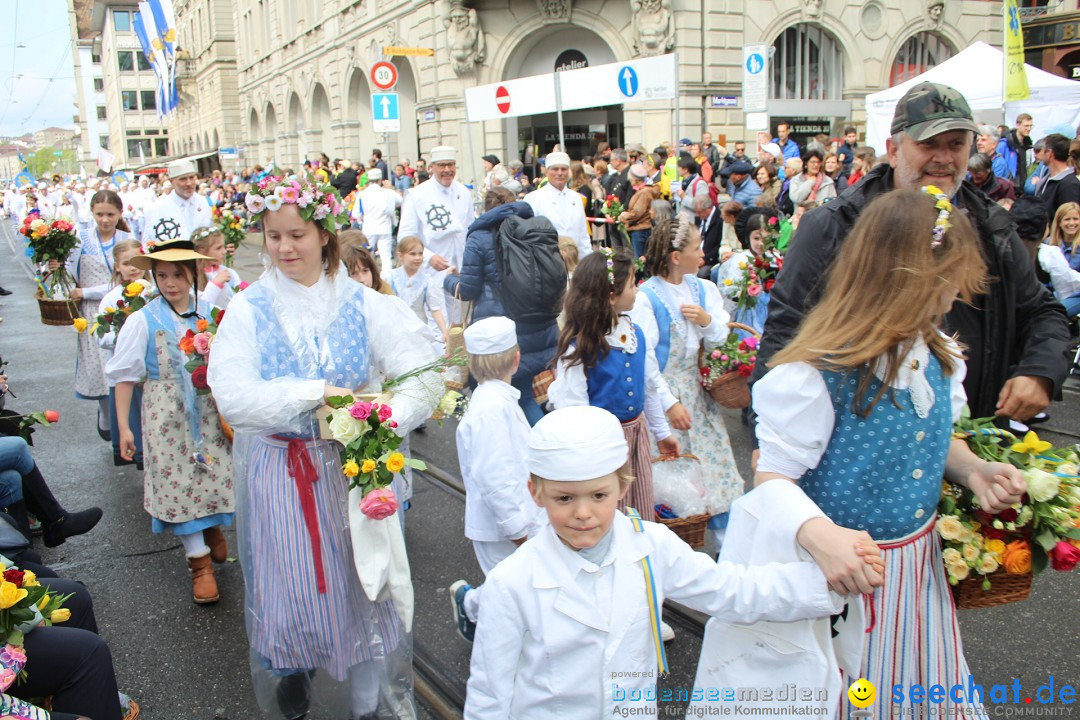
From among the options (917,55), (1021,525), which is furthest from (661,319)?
(917,55)

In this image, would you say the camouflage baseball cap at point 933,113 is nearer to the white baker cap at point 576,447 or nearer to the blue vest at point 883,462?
the blue vest at point 883,462

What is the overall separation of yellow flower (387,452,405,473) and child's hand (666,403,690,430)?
1803 mm

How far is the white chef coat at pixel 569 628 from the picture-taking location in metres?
2.17

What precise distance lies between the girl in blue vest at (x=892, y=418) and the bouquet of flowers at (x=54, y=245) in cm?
695

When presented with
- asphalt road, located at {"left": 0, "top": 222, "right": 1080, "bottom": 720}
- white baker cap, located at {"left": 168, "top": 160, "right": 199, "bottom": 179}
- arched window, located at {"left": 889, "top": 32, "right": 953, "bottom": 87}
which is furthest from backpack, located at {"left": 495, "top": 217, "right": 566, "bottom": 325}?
arched window, located at {"left": 889, "top": 32, "right": 953, "bottom": 87}

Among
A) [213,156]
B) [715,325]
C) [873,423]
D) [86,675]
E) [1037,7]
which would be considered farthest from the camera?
[213,156]

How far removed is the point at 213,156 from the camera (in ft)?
178

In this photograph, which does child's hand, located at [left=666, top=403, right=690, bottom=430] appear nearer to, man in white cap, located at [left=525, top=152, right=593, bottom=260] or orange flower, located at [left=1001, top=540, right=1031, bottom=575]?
orange flower, located at [left=1001, top=540, right=1031, bottom=575]

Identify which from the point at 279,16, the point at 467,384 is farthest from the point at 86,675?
the point at 279,16

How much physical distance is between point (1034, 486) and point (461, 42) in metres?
22.6

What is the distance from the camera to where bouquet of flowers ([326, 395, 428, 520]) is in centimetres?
288

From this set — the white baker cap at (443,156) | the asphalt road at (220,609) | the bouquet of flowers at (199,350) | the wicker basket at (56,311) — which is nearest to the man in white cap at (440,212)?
the white baker cap at (443,156)

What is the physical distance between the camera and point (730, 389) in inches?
179

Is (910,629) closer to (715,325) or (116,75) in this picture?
(715,325)
